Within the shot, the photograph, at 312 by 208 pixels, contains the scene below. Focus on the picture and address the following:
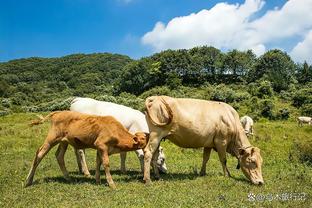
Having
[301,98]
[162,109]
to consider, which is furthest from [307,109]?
[162,109]

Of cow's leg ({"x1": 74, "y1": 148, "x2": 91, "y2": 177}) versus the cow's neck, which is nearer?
the cow's neck

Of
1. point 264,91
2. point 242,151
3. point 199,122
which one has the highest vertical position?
point 199,122

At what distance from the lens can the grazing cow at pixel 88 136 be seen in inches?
487

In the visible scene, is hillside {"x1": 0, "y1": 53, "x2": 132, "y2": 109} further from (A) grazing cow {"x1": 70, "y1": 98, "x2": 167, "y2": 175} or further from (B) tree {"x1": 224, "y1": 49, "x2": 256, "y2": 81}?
(A) grazing cow {"x1": 70, "y1": 98, "x2": 167, "y2": 175}

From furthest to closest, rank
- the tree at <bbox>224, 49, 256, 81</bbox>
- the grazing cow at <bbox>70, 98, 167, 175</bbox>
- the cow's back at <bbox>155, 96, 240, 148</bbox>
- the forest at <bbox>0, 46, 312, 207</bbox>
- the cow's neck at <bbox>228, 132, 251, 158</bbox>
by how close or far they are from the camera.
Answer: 1. the tree at <bbox>224, 49, 256, 81</bbox>
2. the grazing cow at <bbox>70, 98, 167, 175</bbox>
3. the cow's neck at <bbox>228, 132, 251, 158</bbox>
4. the cow's back at <bbox>155, 96, 240, 148</bbox>
5. the forest at <bbox>0, 46, 312, 207</bbox>

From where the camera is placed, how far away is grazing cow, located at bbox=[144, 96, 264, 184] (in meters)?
13.3

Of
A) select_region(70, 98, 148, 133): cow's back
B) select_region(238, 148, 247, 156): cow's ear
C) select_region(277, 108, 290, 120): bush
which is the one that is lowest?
select_region(277, 108, 290, 120): bush

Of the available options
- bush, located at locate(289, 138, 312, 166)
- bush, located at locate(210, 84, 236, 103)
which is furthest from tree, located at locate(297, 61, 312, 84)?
bush, located at locate(289, 138, 312, 166)

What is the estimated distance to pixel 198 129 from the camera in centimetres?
1375

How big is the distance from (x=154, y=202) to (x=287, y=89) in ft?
304

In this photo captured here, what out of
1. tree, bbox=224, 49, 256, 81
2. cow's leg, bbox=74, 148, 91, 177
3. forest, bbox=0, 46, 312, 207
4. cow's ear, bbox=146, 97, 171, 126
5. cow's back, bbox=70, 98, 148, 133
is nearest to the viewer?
forest, bbox=0, 46, 312, 207

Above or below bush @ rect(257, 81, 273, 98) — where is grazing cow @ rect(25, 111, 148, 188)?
above

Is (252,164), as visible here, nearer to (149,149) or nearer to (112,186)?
(149,149)

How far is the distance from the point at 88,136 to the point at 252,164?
5.65m
